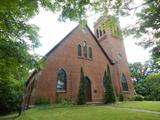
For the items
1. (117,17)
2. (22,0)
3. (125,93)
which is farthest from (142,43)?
(125,93)

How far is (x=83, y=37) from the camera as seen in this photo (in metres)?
25.5

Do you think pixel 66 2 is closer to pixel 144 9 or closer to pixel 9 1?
pixel 9 1

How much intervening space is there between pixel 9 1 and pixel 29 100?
610 inches

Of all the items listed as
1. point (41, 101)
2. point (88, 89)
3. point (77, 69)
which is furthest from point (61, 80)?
point (88, 89)

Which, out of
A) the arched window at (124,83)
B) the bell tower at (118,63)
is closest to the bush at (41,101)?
the bell tower at (118,63)

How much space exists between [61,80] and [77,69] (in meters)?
2.65

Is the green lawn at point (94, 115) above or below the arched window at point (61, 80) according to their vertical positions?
below

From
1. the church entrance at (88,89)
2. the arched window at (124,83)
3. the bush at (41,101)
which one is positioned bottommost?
the bush at (41,101)

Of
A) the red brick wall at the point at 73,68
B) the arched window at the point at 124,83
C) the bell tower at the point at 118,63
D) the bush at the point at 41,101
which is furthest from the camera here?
the arched window at the point at 124,83

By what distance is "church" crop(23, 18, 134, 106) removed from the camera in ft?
66.6

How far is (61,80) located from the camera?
70.9 feet

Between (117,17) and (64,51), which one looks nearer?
(117,17)

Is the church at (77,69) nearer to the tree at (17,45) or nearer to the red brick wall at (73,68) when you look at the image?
the red brick wall at (73,68)

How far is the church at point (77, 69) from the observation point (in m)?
20.3
